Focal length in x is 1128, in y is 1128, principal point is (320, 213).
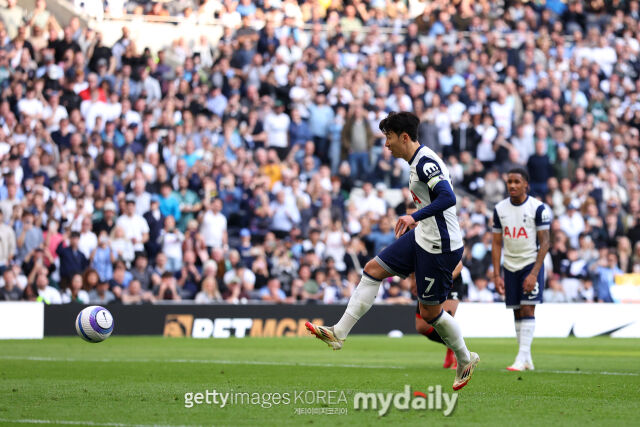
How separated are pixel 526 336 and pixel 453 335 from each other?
345 centimetres

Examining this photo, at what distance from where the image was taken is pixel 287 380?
1119cm

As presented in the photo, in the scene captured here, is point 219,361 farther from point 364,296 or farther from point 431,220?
point 431,220


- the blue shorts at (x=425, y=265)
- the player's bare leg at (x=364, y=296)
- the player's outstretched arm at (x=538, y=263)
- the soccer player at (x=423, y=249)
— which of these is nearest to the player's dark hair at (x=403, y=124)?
the soccer player at (x=423, y=249)

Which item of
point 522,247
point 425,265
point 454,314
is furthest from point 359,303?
point 454,314

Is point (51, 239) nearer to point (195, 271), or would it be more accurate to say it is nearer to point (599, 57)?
point (195, 271)

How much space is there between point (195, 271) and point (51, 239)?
8.82 ft

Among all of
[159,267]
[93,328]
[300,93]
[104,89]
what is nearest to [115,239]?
[159,267]

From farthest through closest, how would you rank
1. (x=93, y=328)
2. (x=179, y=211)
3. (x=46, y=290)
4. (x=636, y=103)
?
(x=636, y=103) < (x=179, y=211) < (x=46, y=290) < (x=93, y=328)

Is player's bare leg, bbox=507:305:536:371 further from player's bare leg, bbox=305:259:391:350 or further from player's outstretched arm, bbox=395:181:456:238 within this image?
player's outstretched arm, bbox=395:181:456:238

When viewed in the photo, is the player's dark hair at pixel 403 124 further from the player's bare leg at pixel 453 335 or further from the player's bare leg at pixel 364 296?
the player's bare leg at pixel 453 335

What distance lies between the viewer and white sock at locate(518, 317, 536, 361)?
42.6 feet

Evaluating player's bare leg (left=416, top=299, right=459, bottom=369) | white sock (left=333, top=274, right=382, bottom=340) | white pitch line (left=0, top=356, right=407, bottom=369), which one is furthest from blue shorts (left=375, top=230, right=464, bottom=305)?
white pitch line (left=0, top=356, right=407, bottom=369)

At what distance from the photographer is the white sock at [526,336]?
1298cm

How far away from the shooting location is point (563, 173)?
85.6ft
